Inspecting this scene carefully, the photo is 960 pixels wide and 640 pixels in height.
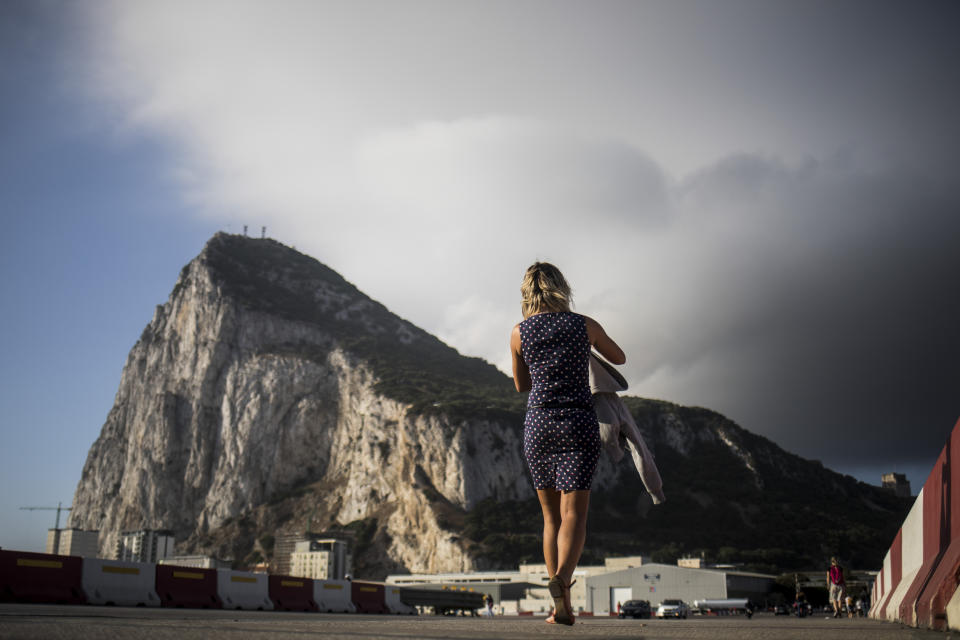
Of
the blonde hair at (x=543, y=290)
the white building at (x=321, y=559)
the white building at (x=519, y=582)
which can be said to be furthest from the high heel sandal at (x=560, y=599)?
the white building at (x=321, y=559)

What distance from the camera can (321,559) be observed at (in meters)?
86.2

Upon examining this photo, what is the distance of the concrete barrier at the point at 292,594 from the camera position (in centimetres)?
1747

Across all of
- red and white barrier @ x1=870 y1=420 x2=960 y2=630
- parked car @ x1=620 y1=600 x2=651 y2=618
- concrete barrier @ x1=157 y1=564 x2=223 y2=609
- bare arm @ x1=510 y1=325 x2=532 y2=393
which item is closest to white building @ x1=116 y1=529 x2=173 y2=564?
parked car @ x1=620 y1=600 x2=651 y2=618

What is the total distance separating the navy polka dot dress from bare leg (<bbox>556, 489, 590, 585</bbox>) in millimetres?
58

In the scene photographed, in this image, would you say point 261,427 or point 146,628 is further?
point 261,427

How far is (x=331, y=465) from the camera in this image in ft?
353

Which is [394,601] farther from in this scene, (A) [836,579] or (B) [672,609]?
(B) [672,609]

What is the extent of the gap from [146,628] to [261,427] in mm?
109488

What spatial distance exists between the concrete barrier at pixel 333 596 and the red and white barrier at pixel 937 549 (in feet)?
46.7

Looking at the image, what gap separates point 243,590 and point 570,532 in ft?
46.9

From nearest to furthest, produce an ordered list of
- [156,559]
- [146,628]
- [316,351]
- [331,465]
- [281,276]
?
1. [146,628]
2. [156,559]
3. [331,465]
4. [316,351]
5. [281,276]

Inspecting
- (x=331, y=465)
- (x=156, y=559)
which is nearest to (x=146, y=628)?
(x=156, y=559)

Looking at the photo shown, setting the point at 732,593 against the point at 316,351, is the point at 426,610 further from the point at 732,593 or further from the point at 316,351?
the point at 316,351

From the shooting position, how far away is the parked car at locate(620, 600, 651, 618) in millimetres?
38219
